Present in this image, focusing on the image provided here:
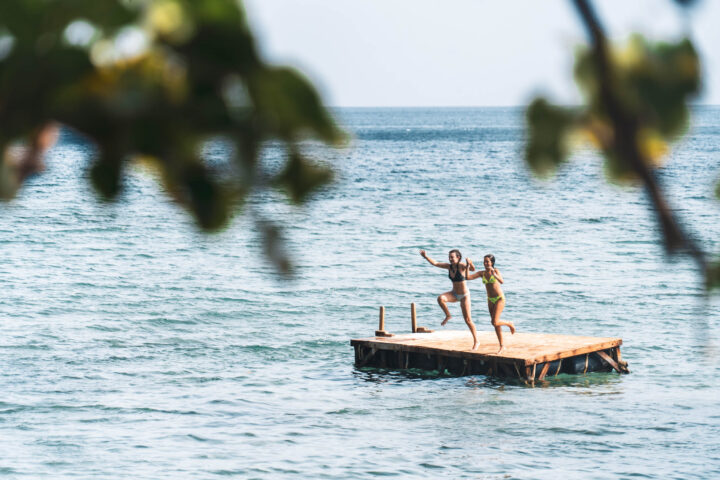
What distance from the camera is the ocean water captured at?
23.0 metres

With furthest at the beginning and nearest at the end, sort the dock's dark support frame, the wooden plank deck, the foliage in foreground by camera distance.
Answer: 1. the dock's dark support frame
2. the wooden plank deck
3. the foliage in foreground

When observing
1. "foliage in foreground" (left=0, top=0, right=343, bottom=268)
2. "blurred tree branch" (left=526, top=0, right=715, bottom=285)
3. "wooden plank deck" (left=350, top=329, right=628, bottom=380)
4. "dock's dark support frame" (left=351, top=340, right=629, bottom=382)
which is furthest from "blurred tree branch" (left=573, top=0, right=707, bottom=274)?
"dock's dark support frame" (left=351, top=340, right=629, bottom=382)

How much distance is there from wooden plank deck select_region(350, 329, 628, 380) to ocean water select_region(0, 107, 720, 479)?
51 cm

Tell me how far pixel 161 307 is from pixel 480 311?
14440 mm

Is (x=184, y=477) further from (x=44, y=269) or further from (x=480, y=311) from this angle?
(x=44, y=269)

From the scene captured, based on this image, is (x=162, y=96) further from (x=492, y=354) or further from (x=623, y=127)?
(x=492, y=354)

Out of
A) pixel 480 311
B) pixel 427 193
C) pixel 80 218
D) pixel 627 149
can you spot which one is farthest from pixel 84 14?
pixel 427 193

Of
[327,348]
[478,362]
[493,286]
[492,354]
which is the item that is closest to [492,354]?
[492,354]

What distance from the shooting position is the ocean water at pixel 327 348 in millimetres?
23016

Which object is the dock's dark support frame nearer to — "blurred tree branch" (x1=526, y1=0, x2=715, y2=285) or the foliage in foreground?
"blurred tree branch" (x1=526, y1=0, x2=715, y2=285)

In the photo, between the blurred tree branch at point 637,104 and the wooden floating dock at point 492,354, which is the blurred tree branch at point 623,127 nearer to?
the blurred tree branch at point 637,104

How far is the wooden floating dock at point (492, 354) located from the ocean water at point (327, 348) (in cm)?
49

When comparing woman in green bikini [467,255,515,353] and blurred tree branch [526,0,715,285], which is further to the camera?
woman in green bikini [467,255,515,353]

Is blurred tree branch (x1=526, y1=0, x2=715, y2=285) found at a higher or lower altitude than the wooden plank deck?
higher
